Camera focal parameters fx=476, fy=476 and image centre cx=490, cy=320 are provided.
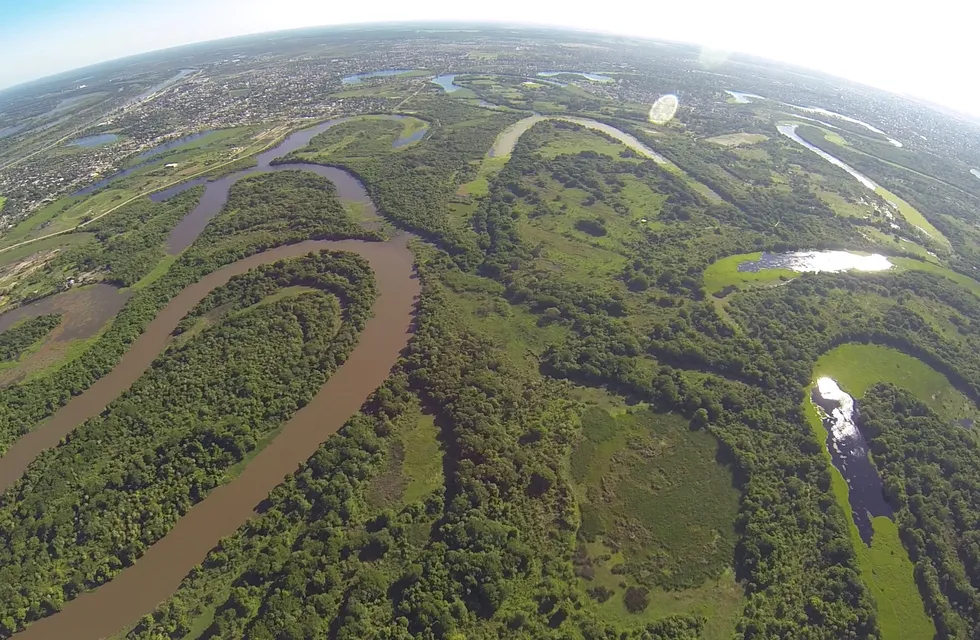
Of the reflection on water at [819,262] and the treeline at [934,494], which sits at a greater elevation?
the reflection on water at [819,262]

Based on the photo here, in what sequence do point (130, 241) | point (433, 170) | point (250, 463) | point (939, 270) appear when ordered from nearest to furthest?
point (250, 463)
point (939, 270)
point (130, 241)
point (433, 170)

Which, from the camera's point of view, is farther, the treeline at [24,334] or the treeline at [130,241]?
the treeline at [130,241]

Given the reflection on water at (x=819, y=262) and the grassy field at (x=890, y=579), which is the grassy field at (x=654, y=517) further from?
the reflection on water at (x=819, y=262)

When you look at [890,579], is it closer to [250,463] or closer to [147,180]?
[250,463]

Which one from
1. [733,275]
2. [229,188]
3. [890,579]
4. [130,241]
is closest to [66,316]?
[130,241]

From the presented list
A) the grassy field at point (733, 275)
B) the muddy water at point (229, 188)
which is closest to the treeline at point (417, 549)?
the grassy field at point (733, 275)

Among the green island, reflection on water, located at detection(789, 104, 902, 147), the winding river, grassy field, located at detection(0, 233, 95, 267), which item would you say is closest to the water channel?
the green island

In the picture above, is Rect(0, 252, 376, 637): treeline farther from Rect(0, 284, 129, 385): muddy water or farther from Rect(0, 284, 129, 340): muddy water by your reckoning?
Rect(0, 284, 129, 340): muddy water
